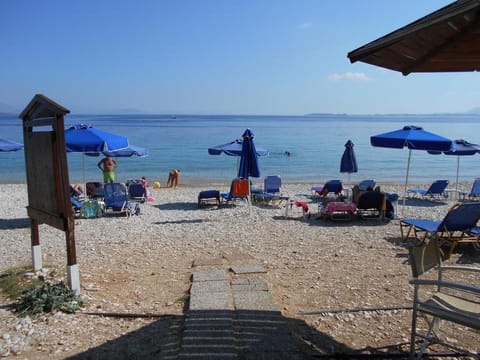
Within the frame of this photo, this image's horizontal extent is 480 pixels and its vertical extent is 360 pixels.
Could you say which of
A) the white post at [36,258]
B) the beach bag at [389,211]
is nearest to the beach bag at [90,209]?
the white post at [36,258]

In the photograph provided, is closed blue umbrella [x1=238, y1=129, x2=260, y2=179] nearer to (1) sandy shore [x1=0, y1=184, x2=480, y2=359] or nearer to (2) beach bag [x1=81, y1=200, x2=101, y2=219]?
(1) sandy shore [x1=0, y1=184, x2=480, y2=359]

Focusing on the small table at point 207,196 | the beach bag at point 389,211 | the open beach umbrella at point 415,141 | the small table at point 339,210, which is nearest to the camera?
the open beach umbrella at point 415,141

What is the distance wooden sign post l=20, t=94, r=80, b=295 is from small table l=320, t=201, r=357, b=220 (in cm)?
609

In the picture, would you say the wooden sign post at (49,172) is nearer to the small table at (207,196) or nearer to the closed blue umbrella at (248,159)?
the closed blue umbrella at (248,159)

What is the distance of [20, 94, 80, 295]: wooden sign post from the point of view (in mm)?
4551

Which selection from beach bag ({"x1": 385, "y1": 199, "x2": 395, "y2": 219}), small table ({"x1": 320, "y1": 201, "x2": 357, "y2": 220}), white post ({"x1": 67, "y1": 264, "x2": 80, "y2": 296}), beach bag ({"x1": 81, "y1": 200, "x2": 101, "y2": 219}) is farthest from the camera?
beach bag ({"x1": 81, "y1": 200, "x2": 101, "y2": 219})

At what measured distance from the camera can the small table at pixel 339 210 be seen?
30.6 feet

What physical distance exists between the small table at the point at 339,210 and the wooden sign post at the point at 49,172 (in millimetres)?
6092

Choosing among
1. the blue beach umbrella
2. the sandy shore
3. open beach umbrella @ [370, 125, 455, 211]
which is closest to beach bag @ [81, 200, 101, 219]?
the sandy shore

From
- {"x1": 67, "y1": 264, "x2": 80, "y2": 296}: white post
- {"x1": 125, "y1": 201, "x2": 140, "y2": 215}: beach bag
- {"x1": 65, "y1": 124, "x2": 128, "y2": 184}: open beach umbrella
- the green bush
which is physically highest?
{"x1": 65, "y1": 124, "x2": 128, "y2": 184}: open beach umbrella

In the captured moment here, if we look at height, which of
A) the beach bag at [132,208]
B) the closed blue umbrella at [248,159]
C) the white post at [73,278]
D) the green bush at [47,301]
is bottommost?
the beach bag at [132,208]

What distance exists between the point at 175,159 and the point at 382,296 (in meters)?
30.8

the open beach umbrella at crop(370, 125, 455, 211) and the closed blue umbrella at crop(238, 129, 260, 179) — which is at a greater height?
the open beach umbrella at crop(370, 125, 455, 211)

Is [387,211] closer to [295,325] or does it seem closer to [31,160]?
[295,325]
